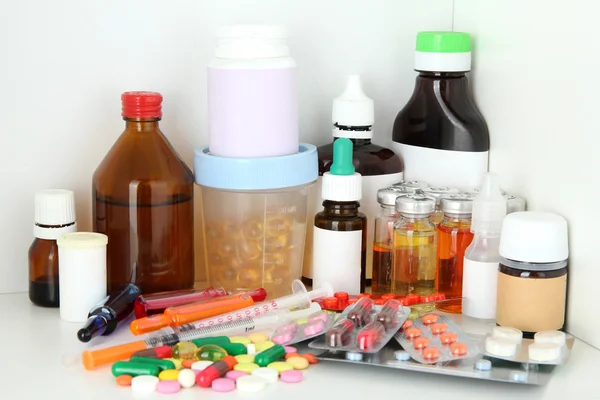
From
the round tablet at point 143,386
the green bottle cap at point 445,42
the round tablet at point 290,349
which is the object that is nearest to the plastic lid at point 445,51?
the green bottle cap at point 445,42

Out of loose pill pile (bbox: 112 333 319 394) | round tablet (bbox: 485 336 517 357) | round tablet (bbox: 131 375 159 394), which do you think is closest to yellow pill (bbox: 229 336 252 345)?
loose pill pile (bbox: 112 333 319 394)

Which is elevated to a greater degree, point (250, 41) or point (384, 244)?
point (250, 41)

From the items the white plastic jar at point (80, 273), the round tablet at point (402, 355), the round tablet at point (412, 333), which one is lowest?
the round tablet at point (402, 355)

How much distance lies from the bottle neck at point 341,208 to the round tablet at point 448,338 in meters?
0.20

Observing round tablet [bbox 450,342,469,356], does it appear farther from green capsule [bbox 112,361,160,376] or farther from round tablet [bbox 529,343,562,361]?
green capsule [bbox 112,361,160,376]

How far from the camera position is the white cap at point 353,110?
3.25 feet

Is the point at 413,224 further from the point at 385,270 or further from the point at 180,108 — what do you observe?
the point at 180,108

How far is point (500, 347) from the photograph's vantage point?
2.48ft

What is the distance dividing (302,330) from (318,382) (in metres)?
0.08

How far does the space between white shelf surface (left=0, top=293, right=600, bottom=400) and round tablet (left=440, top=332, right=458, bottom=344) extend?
0.03m

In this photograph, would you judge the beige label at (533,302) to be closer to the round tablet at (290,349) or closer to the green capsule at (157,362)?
the round tablet at (290,349)

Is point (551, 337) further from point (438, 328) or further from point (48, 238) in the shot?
point (48, 238)

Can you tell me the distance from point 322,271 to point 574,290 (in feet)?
0.82

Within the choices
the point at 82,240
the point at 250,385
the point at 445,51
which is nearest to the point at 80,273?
the point at 82,240
